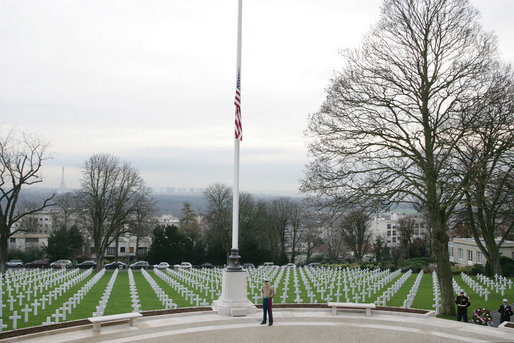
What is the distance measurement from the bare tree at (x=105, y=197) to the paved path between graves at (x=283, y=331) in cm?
3209

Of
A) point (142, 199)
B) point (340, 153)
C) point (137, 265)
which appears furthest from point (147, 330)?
point (137, 265)

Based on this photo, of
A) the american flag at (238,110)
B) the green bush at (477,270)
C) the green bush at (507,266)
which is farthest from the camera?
the green bush at (477,270)

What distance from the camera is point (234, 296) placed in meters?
12.2

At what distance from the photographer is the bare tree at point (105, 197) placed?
42250mm

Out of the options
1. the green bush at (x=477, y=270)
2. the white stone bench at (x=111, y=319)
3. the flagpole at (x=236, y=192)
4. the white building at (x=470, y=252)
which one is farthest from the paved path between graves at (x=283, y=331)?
the white building at (x=470, y=252)

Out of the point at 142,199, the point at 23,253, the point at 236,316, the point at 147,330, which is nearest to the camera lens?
the point at 147,330

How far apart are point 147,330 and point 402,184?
1001 centimetres

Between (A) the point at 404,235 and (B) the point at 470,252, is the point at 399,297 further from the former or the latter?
(A) the point at 404,235

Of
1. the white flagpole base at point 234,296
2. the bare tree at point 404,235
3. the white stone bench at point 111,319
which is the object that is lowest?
the white stone bench at point 111,319

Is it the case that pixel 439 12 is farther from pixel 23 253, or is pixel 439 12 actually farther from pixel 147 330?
pixel 23 253

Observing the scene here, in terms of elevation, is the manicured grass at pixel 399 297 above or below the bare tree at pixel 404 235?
below

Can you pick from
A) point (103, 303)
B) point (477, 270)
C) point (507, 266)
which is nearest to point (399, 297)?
point (103, 303)

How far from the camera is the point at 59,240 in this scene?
51969 mm

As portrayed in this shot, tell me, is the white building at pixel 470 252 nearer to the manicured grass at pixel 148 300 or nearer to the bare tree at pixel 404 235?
the bare tree at pixel 404 235
